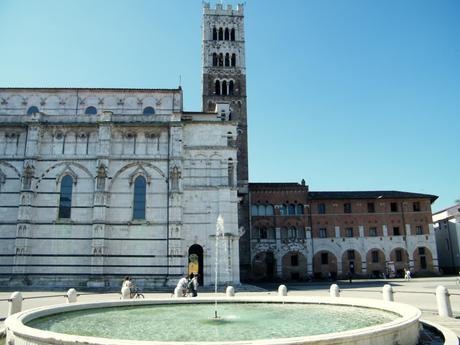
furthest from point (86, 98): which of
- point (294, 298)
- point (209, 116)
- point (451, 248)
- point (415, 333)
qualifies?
point (451, 248)

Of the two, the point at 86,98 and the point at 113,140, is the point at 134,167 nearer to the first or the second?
the point at 113,140

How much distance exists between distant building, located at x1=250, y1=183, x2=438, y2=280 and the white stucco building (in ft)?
52.7

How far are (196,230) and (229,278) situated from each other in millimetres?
4541

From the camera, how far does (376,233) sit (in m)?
49.0

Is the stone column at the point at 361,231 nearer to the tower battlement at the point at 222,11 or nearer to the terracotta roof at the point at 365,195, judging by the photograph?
the terracotta roof at the point at 365,195

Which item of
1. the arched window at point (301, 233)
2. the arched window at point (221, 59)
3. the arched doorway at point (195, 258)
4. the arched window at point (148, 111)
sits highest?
the arched window at point (221, 59)

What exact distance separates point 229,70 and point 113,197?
26.5 meters

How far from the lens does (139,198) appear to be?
32.4 m

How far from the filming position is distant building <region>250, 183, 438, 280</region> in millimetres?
47438

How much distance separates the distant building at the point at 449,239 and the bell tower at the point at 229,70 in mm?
27801

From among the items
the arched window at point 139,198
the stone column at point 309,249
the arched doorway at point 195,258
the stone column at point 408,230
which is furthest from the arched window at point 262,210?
the arched window at point 139,198

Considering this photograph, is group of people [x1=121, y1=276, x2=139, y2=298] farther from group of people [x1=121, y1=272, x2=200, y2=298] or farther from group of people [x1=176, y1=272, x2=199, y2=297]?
group of people [x1=176, y1=272, x2=199, y2=297]

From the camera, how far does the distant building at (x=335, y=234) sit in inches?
1868

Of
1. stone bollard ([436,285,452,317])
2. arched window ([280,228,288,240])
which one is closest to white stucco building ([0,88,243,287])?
arched window ([280,228,288,240])
